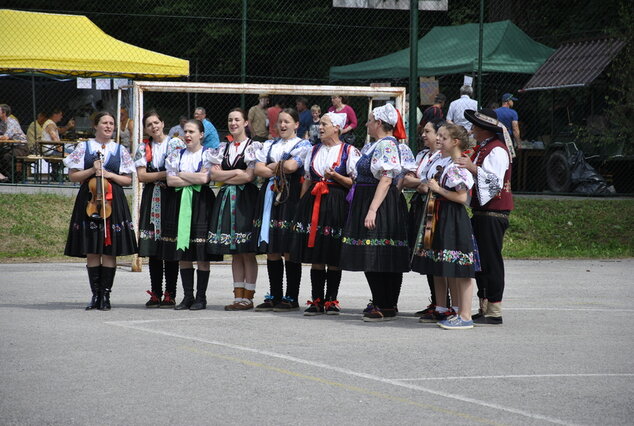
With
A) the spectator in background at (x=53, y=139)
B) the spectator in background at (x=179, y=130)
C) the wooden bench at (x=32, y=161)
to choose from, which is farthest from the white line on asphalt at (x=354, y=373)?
the spectator in background at (x=53, y=139)

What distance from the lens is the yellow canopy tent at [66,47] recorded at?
2009 cm

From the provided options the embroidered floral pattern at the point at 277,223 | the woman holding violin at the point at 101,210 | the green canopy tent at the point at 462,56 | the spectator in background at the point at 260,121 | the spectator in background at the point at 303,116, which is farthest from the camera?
the green canopy tent at the point at 462,56

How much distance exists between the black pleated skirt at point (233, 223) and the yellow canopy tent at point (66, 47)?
10761 mm

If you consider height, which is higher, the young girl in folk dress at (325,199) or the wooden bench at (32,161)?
the wooden bench at (32,161)

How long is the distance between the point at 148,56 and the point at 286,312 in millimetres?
11588

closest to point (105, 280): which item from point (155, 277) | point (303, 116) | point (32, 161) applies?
point (155, 277)

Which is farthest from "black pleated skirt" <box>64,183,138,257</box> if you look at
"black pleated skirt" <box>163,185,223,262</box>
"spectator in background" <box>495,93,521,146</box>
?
"spectator in background" <box>495,93,521,146</box>

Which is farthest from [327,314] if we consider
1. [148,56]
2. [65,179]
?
[148,56]

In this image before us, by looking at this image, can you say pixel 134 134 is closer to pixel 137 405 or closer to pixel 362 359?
pixel 362 359

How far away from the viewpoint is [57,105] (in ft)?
92.2

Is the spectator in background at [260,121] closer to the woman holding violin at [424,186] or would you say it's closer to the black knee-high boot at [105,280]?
the black knee-high boot at [105,280]

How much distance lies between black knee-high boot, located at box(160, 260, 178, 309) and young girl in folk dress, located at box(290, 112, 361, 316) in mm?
1261

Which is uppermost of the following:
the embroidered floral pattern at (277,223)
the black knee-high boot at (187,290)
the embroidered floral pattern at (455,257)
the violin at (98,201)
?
the violin at (98,201)

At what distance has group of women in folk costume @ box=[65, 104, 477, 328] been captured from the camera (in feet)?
31.1
